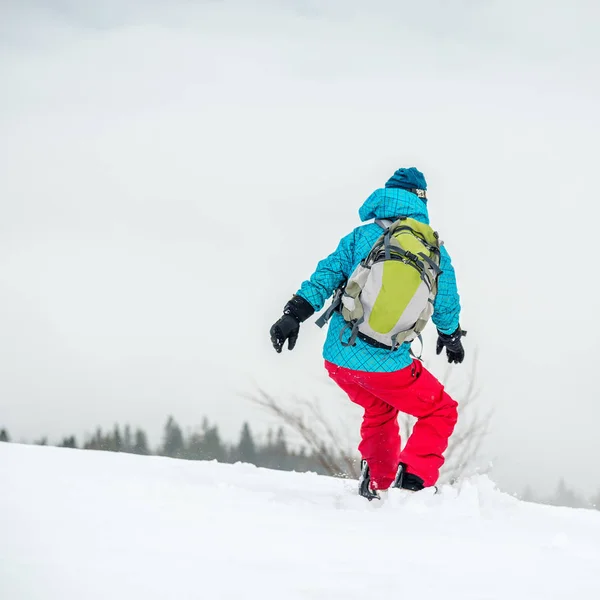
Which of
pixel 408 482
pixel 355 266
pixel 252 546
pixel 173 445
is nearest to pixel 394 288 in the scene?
pixel 355 266

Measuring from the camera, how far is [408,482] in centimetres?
333

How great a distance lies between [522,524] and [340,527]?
990 millimetres

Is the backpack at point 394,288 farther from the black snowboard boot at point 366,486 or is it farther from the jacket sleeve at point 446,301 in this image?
the black snowboard boot at point 366,486

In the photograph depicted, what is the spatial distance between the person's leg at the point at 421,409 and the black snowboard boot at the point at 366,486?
0.26 m

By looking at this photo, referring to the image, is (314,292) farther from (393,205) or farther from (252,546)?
Answer: (252,546)

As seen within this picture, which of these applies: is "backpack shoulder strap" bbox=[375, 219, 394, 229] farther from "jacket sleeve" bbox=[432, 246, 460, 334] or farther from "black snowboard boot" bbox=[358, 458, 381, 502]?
"black snowboard boot" bbox=[358, 458, 381, 502]

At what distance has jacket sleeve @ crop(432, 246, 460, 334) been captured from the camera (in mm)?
3521

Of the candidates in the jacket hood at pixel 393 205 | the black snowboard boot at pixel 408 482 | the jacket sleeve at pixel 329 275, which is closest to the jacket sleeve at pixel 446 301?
the jacket hood at pixel 393 205

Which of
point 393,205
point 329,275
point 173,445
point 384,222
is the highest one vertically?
point 393,205

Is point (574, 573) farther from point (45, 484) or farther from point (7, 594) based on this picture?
point (45, 484)

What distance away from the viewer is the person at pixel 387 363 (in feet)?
11.1

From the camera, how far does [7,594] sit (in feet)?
4.42

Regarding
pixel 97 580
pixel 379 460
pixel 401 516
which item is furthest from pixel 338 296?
pixel 97 580

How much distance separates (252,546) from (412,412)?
187cm
